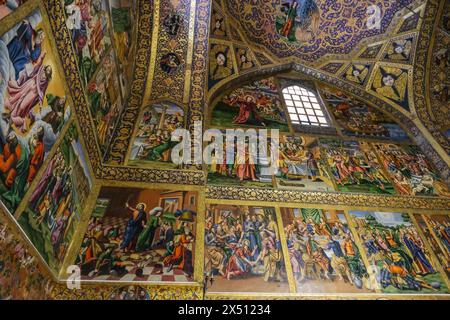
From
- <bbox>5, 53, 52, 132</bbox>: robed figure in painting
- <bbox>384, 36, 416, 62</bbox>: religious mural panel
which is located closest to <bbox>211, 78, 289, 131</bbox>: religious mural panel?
<bbox>384, 36, 416, 62</bbox>: religious mural panel

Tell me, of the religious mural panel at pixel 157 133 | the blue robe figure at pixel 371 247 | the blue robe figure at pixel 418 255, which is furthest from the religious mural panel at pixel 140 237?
the blue robe figure at pixel 418 255

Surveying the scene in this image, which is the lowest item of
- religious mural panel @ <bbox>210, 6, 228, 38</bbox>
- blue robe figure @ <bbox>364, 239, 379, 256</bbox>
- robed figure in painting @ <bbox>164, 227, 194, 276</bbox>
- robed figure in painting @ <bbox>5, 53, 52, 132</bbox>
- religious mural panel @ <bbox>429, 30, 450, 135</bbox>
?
robed figure in painting @ <bbox>164, 227, 194, 276</bbox>

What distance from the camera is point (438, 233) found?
23.4 feet

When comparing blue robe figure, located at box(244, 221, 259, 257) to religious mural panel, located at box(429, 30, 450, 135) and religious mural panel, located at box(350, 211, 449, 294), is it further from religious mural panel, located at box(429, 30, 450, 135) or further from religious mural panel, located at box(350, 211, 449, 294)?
religious mural panel, located at box(429, 30, 450, 135)

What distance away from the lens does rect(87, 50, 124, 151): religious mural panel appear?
632cm

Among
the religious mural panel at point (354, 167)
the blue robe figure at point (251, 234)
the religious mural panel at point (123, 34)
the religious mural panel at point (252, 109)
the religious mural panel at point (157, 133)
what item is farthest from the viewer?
the religious mural panel at point (252, 109)

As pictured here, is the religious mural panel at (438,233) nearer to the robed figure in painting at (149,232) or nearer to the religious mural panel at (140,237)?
the religious mural panel at (140,237)

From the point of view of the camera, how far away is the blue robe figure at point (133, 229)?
573cm

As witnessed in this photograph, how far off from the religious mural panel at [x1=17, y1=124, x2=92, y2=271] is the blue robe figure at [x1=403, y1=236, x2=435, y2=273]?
250 inches

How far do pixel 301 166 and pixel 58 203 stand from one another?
5316 millimetres

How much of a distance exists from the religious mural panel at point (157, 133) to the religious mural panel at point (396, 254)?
4310mm

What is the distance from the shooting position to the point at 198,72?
9109 mm
